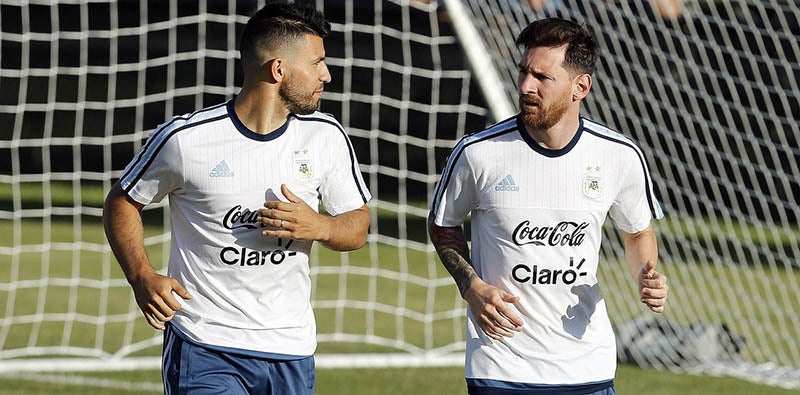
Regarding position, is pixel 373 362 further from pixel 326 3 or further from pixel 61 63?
pixel 61 63

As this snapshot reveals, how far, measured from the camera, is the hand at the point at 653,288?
433 centimetres

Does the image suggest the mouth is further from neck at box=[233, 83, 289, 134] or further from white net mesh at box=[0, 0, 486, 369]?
white net mesh at box=[0, 0, 486, 369]

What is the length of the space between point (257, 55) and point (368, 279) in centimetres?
808

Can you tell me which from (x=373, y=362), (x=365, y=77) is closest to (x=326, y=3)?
(x=365, y=77)

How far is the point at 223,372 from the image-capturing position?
444 cm

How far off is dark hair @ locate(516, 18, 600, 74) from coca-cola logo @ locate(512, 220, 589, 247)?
1.76ft

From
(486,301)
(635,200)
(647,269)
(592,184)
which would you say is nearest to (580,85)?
(592,184)

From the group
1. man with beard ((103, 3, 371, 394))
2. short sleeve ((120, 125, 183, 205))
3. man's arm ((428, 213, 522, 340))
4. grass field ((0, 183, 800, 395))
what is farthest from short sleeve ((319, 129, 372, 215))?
grass field ((0, 183, 800, 395))

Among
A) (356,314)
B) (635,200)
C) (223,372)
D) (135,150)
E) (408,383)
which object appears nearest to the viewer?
(223,372)

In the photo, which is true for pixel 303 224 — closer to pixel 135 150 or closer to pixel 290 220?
pixel 290 220

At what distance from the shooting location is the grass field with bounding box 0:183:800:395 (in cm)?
814

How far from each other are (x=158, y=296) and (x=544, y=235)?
128 cm

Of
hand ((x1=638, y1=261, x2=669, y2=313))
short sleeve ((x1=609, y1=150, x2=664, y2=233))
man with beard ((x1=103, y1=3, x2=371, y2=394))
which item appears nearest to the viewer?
A: hand ((x1=638, y1=261, x2=669, y2=313))

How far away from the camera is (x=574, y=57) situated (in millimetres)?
4418
